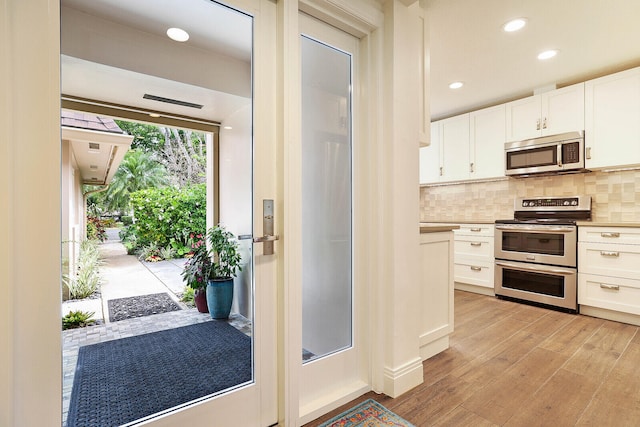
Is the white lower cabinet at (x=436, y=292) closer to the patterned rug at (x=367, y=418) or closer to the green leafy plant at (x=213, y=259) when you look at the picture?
the patterned rug at (x=367, y=418)

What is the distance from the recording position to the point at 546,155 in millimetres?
3580

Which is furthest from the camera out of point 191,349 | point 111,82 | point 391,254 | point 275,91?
point 391,254

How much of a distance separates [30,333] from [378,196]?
159 centimetres

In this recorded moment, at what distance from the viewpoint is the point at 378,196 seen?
6.00ft

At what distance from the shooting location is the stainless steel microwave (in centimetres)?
336

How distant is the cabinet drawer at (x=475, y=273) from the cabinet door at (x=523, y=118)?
64.6 inches

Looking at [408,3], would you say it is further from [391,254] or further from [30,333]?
[30,333]

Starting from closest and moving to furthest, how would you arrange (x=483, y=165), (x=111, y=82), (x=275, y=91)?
(x=111, y=82) < (x=275, y=91) < (x=483, y=165)

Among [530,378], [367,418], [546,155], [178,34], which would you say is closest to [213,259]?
[178,34]

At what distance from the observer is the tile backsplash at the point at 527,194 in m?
3.35

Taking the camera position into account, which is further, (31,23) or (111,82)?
(111,82)

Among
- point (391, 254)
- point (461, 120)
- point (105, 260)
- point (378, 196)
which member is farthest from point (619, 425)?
point (461, 120)

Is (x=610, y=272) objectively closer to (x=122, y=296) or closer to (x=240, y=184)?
(x=240, y=184)

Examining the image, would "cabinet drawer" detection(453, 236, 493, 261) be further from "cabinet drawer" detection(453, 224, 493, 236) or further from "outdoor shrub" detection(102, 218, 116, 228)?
"outdoor shrub" detection(102, 218, 116, 228)
